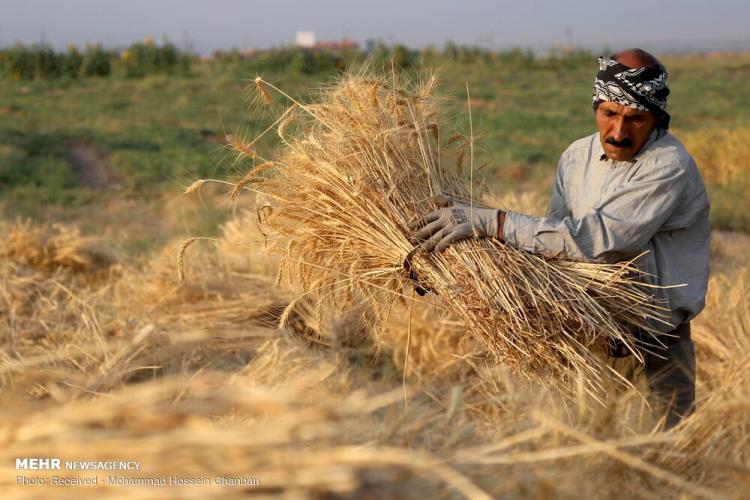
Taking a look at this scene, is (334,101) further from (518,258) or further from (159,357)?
(159,357)

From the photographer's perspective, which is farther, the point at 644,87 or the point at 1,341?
the point at 1,341

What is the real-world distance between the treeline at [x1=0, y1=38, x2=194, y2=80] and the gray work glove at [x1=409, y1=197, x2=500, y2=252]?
3147 centimetres

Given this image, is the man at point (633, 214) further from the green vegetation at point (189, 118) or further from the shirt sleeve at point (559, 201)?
the green vegetation at point (189, 118)

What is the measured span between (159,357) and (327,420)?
5.96 feet

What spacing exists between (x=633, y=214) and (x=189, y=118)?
1672cm

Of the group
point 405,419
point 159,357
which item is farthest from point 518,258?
point 159,357

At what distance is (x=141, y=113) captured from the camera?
1759 cm

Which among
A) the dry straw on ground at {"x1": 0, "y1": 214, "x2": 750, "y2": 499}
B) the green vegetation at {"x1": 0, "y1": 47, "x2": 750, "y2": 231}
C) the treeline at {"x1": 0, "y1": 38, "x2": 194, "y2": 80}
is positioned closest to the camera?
the dry straw on ground at {"x1": 0, "y1": 214, "x2": 750, "y2": 499}

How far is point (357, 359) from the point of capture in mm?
3406

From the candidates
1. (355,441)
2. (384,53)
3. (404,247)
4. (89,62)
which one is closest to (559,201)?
(404,247)

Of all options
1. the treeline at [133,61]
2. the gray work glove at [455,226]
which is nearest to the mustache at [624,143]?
the gray work glove at [455,226]

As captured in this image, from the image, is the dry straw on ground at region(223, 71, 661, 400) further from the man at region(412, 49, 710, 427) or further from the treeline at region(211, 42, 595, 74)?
the treeline at region(211, 42, 595, 74)

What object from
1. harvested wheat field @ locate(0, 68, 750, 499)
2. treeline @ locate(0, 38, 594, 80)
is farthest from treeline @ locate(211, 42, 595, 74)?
harvested wheat field @ locate(0, 68, 750, 499)

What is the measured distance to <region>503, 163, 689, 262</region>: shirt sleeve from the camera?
191 cm
